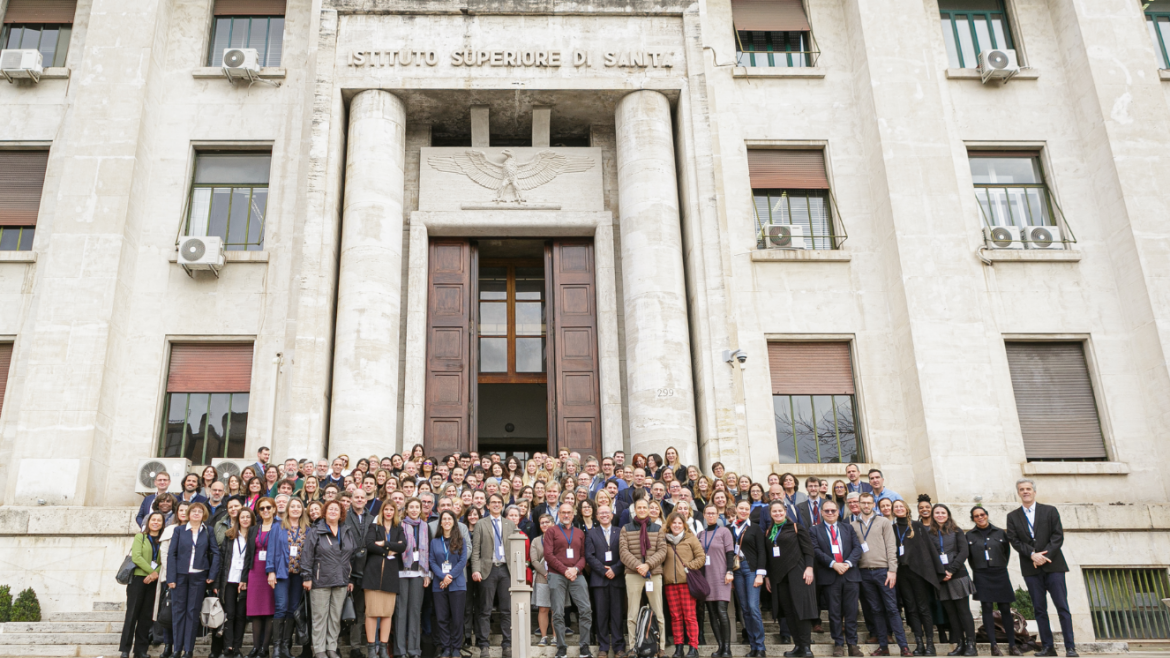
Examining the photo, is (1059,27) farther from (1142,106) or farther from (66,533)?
(66,533)

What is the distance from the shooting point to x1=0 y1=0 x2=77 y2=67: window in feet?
61.9

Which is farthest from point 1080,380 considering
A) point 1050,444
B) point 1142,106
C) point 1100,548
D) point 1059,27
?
point 1059,27

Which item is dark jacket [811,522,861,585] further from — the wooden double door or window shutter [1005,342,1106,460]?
window shutter [1005,342,1106,460]

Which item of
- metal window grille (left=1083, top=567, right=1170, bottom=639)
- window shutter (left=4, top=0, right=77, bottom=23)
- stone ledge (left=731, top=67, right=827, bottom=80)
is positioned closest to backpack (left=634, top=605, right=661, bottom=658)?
metal window grille (left=1083, top=567, right=1170, bottom=639)

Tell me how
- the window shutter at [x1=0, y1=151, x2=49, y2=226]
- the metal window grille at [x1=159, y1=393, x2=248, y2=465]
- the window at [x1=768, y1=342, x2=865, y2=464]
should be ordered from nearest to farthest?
the metal window grille at [x1=159, y1=393, x2=248, y2=465], the window at [x1=768, y1=342, x2=865, y2=464], the window shutter at [x1=0, y1=151, x2=49, y2=226]

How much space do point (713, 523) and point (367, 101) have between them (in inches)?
438

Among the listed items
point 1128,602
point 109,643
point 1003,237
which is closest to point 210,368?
point 109,643

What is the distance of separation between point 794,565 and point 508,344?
9.21 m

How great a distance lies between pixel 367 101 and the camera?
57.1ft

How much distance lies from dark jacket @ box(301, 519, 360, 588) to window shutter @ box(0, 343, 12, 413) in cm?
971

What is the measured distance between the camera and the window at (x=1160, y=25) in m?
19.3

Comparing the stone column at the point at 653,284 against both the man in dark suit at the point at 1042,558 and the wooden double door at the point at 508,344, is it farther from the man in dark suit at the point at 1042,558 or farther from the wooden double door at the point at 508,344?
the man in dark suit at the point at 1042,558

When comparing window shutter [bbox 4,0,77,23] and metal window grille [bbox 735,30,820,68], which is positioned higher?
window shutter [bbox 4,0,77,23]

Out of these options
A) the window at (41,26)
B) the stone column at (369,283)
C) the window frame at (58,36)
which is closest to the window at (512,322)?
the stone column at (369,283)
